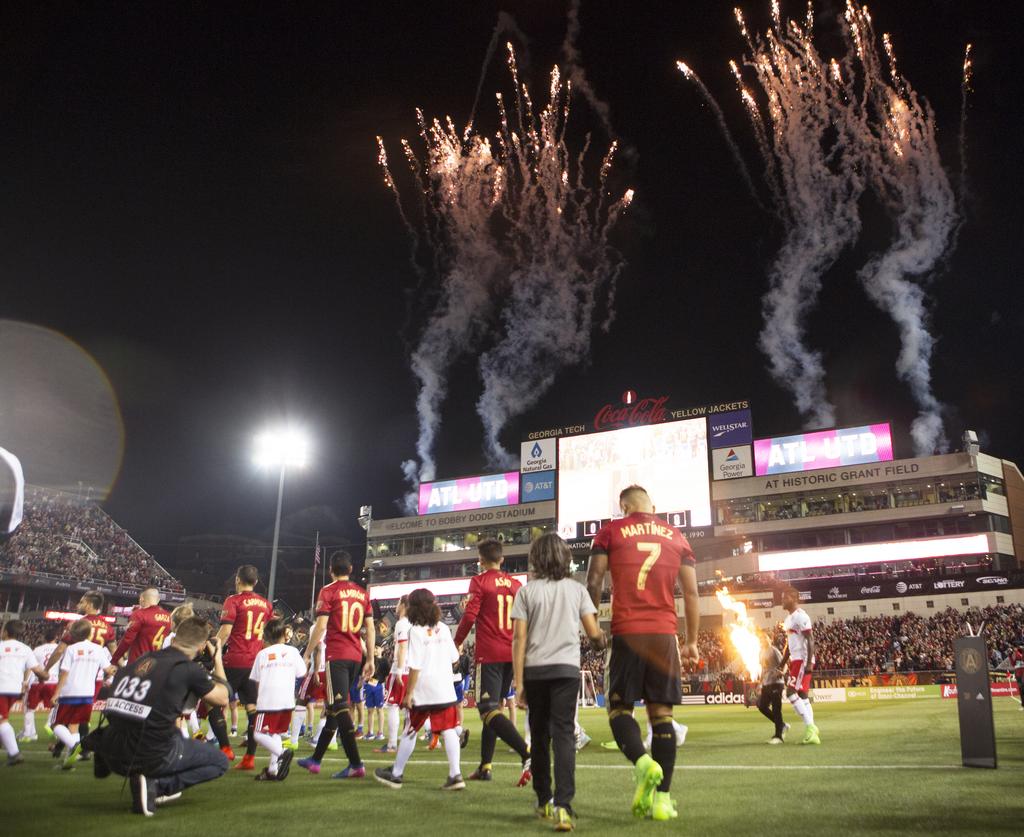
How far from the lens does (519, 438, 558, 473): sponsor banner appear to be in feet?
164

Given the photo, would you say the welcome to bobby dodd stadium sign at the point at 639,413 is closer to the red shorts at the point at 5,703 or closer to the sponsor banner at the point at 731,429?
the sponsor banner at the point at 731,429

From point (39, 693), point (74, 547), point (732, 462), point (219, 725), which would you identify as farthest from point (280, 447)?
point (74, 547)

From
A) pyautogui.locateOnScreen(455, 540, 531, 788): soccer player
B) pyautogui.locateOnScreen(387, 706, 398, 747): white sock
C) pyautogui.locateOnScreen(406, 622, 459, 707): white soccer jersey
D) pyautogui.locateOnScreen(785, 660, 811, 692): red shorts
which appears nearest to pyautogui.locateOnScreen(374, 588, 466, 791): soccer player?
pyautogui.locateOnScreen(406, 622, 459, 707): white soccer jersey

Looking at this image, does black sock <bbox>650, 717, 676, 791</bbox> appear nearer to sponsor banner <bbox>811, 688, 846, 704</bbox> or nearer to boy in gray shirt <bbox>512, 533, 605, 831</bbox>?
boy in gray shirt <bbox>512, 533, 605, 831</bbox>

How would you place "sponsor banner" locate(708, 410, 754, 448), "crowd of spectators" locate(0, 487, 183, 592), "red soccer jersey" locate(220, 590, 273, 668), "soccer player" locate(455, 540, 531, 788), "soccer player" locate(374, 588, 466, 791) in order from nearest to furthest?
1. "soccer player" locate(374, 588, 466, 791)
2. "soccer player" locate(455, 540, 531, 788)
3. "red soccer jersey" locate(220, 590, 273, 668)
4. "sponsor banner" locate(708, 410, 754, 448)
5. "crowd of spectators" locate(0, 487, 183, 592)

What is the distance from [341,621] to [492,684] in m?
2.01

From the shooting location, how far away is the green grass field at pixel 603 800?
207 inches

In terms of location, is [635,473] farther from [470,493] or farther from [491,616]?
[491,616]

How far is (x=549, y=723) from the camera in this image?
18.7 feet

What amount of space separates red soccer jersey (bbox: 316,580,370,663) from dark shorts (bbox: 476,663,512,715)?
A: 5.35ft

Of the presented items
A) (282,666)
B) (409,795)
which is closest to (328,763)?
(282,666)

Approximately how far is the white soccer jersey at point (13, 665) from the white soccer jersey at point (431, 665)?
6.29 m

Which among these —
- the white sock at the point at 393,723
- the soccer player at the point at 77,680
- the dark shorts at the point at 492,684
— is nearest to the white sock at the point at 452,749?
the dark shorts at the point at 492,684

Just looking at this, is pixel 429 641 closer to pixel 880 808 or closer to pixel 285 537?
pixel 880 808
